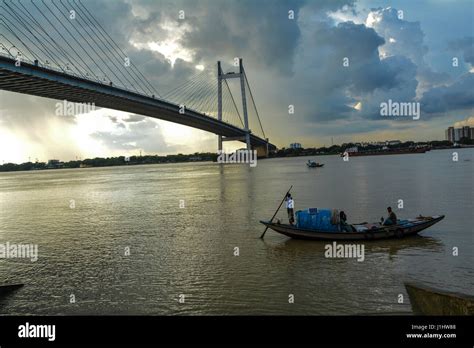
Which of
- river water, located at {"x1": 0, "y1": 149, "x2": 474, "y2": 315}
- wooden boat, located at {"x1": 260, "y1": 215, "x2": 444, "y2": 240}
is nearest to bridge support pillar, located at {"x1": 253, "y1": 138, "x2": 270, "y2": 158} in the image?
river water, located at {"x1": 0, "y1": 149, "x2": 474, "y2": 315}

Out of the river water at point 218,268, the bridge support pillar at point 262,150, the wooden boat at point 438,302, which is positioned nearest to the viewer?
the wooden boat at point 438,302

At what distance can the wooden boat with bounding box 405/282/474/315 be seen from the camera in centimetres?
562

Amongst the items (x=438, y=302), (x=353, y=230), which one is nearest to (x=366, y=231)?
(x=353, y=230)

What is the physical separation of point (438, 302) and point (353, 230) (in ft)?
23.6

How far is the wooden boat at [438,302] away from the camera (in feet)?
18.4

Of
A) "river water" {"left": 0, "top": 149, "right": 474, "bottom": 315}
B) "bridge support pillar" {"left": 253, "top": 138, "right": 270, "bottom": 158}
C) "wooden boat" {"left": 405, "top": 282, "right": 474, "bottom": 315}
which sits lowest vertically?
"river water" {"left": 0, "top": 149, "right": 474, "bottom": 315}

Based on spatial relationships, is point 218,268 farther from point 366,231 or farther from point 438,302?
point 438,302

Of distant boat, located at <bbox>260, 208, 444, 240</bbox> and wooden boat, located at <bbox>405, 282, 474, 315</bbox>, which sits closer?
wooden boat, located at <bbox>405, 282, 474, 315</bbox>

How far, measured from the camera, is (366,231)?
523 inches

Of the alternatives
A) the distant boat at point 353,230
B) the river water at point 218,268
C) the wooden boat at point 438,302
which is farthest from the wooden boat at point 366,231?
the wooden boat at point 438,302

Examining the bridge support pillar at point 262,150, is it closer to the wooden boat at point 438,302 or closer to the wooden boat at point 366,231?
the wooden boat at point 366,231

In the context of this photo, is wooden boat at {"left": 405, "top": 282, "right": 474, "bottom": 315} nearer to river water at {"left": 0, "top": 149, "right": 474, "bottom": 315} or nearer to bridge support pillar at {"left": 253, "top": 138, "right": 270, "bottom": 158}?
river water at {"left": 0, "top": 149, "right": 474, "bottom": 315}
